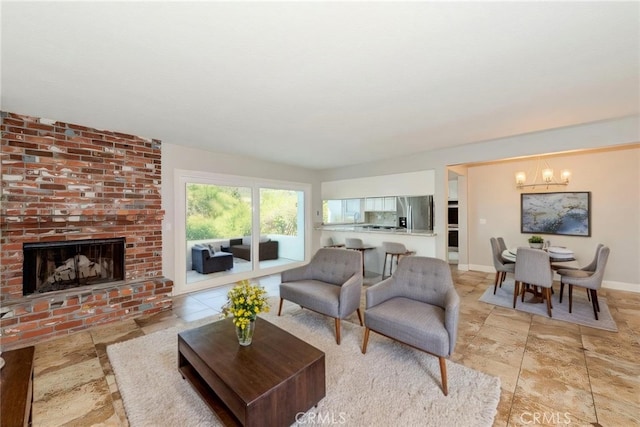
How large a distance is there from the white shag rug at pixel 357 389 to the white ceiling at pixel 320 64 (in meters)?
2.20

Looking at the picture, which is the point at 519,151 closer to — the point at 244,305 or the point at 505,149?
the point at 505,149

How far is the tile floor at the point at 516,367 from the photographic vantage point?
1795 mm

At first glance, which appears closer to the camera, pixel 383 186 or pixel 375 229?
pixel 383 186

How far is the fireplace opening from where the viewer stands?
3.11 meters

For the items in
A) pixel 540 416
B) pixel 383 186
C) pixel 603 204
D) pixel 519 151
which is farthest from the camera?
pixel 383 186

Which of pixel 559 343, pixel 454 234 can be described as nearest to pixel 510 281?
pixel 454 234

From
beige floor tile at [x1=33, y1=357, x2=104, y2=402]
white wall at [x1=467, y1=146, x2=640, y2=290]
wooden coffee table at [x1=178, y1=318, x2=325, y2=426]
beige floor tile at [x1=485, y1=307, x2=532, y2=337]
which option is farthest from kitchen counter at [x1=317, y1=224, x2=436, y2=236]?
beige floor tile at [x1=33, y1=357, x2=104, y2=402]

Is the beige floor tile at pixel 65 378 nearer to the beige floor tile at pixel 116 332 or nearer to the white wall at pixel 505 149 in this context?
the beige floor tile at pixel 116 332

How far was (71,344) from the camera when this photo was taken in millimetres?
2748

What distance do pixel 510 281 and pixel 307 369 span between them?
5.01 meters

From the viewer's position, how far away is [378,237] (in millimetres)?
5699

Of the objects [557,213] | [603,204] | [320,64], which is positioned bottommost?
[557,213]

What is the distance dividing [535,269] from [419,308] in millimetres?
2283

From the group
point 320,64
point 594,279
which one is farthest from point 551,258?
point 320,64
